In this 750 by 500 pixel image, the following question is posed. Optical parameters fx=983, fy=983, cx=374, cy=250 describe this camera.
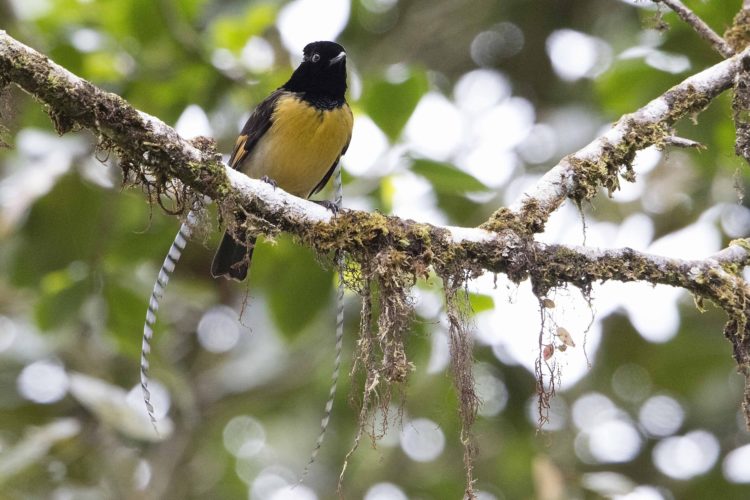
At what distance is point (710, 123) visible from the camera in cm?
480

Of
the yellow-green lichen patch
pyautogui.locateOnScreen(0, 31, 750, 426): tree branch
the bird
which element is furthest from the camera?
the bird

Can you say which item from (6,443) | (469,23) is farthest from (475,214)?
(6,443)

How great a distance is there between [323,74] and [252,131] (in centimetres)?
47

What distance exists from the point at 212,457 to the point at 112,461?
1216 mm

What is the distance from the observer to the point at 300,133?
187 inches

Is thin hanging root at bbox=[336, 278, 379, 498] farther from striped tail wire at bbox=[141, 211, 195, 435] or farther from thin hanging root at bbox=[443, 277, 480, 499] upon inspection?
striped tail wire at bbox=[141, 211, 195, 435]

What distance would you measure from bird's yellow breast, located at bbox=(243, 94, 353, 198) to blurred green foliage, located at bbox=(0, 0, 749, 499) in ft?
0.64

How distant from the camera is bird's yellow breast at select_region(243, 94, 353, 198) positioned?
4.76m

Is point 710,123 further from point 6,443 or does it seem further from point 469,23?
point 6,443

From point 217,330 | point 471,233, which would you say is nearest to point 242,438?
point 217,330

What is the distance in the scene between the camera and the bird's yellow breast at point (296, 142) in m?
4.76

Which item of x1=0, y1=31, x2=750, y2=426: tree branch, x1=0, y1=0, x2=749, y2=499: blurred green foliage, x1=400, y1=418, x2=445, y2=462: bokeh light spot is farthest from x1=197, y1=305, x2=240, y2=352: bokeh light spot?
x1=0, y1=31, x2=750, y2=426: tree branch

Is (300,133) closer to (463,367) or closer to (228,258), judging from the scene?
(228,258)

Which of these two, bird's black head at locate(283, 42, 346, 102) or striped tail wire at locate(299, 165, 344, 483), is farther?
bird's black head at locate(283, 42, 346, 102)
